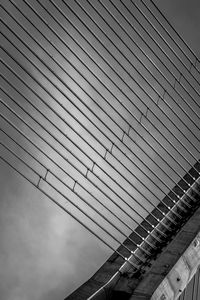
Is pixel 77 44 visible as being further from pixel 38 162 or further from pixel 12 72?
pixel 38 162

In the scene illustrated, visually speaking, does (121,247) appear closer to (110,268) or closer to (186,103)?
(110,268)

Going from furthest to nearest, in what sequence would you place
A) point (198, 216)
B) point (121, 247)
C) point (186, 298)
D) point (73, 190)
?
point (186, 298)
point (198, 216)
point (121, 247)
point (73, 190)

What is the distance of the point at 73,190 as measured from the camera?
27.6 ft

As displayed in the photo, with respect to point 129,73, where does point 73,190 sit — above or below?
below

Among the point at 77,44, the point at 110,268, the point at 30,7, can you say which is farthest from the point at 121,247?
the point at 30,7

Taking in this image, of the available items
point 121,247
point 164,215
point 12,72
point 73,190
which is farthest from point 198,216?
point 12,72

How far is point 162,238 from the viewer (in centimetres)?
1039

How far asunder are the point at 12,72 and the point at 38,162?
1318 millimetres

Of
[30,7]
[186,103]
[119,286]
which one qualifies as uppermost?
A: [186,103]

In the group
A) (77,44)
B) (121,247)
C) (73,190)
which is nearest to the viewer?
(73,190)

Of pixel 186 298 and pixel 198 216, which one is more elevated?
pixel 198 216

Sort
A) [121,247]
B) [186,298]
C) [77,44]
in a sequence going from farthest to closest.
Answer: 1. [186,298]
2. [121,247]
3. [77,44]

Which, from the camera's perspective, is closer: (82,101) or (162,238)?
(82,101)

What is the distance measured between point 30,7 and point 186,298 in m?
8.23
